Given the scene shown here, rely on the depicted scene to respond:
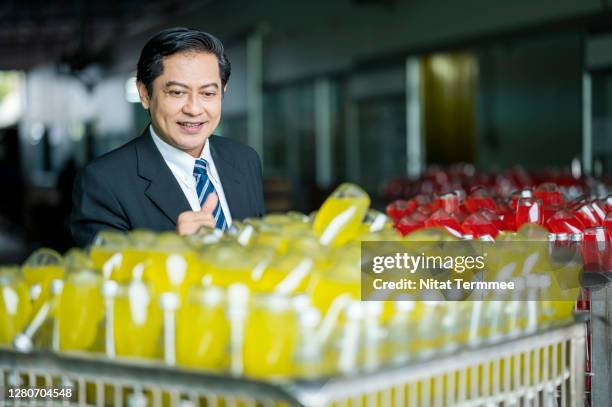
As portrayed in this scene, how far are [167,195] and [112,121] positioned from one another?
20.4 m

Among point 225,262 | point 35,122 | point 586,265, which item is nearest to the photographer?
point 225,262

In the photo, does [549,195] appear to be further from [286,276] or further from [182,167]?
[286,276]

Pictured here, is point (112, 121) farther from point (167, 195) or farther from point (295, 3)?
point (167, 195)

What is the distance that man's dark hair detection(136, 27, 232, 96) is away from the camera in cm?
232

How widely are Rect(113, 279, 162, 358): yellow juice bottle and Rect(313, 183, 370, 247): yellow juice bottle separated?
1.58 feet

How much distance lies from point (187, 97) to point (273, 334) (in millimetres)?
1267

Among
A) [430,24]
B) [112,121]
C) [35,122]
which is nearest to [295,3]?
[430,24]

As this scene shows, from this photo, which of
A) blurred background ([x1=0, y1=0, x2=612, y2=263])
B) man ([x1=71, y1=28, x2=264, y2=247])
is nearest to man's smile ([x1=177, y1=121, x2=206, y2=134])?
man ([x1=71, y1=28, x2=264, y2=247])

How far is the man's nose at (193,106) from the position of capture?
2354 millimetres

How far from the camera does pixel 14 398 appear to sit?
1377 mm

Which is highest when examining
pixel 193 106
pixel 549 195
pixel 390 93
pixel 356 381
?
pixel 390 93

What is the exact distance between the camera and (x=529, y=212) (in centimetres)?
228

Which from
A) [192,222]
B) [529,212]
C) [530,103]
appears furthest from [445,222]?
[530,103]

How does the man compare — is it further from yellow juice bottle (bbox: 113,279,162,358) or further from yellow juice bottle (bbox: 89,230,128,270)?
yellow juice bottle (bbox: 113,279,162,358)
